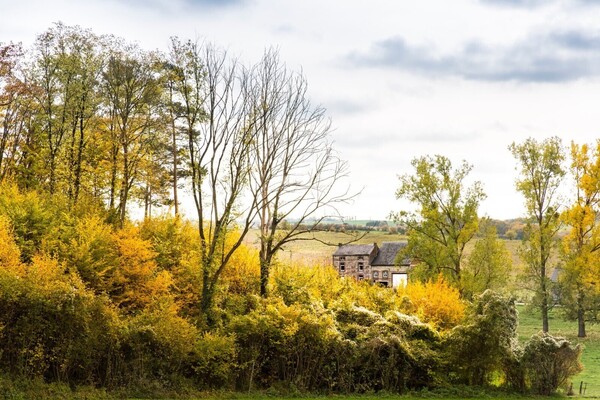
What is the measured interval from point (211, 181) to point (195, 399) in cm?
1116

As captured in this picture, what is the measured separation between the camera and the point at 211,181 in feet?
100

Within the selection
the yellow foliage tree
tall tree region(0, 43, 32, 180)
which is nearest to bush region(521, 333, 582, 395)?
the yellow foliage tree

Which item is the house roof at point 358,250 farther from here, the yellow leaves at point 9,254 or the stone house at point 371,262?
the yellow leaves at point 9,254

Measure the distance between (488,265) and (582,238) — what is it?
38.2 ft

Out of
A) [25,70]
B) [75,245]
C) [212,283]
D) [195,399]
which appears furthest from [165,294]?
[25,70]

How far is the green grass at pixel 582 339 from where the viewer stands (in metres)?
31.7

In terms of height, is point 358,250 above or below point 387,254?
above

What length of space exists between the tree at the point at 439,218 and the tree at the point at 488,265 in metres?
0.98

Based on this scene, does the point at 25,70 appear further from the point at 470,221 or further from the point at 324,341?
the point at 470,221

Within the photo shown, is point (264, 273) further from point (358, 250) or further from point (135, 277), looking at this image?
point (358, 250)

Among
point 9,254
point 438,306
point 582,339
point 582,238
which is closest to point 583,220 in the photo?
point 582,238

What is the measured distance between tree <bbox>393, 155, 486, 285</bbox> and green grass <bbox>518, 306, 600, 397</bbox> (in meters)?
7.79

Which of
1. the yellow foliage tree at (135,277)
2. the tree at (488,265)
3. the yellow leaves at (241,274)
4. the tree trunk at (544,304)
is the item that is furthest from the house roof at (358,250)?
the yellow foliage tree at (135,277)

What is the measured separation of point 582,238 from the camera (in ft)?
164
